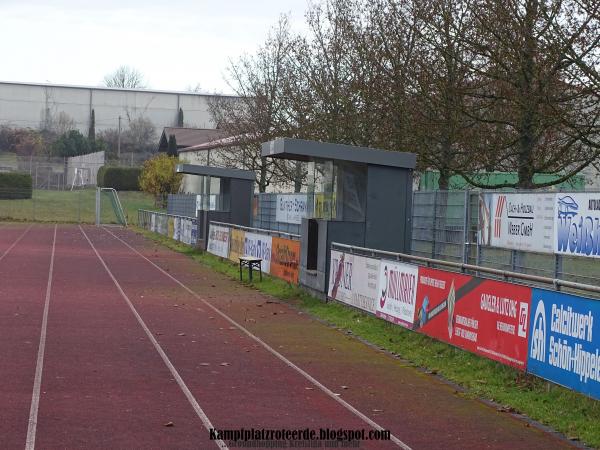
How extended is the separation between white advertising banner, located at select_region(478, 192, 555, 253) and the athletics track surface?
15.1 ft

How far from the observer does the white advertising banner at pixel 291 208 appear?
37.7 meters

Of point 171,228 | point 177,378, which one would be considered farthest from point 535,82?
point 171,228

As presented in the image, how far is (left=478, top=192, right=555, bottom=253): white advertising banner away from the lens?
20062 millimetres

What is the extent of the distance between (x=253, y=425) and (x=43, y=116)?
10720 cm

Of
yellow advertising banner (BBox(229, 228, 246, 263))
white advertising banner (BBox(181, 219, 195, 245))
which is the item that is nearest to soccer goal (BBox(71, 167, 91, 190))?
white advertising banner (BBox(181, 219, 195, 245))

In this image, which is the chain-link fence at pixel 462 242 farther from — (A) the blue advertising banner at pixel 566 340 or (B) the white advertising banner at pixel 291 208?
(B) the white advertising banner at pixel 291 208

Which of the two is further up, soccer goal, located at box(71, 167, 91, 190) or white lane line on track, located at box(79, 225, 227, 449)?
soccer goal, located at box(71, 167, 91, 190)

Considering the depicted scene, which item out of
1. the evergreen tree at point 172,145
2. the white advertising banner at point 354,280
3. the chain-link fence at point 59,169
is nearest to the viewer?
the white advertising banner at point 354,280

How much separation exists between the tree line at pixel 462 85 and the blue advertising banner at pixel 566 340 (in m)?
8.78

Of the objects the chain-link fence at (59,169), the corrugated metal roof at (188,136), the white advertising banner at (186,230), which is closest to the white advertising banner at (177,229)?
the white advertising banner at (186,230)

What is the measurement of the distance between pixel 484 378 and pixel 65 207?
71.3 metres

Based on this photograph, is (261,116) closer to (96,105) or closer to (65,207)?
(65,207)

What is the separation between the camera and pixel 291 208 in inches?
1550

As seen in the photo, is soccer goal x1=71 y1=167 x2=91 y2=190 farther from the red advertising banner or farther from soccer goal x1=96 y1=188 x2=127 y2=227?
the red advertising banner
